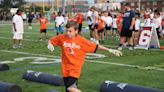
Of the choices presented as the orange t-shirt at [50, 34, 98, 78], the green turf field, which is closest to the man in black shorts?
the green turf field

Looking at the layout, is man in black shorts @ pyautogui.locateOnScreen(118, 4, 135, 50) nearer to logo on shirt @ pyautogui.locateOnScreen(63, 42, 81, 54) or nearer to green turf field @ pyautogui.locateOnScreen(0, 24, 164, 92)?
green turf field @ pyautogui.locateOnScreen(0, 24, 164, 92)

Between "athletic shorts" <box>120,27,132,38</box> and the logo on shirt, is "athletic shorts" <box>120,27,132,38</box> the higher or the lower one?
the lower one

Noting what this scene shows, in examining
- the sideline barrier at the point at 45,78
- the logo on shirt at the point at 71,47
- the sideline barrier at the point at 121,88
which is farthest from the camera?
the sideline barrier at the point at 45,78

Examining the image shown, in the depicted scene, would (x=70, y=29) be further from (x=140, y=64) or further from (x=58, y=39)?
(x=140, y=64)

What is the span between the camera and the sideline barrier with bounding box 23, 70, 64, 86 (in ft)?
29.8

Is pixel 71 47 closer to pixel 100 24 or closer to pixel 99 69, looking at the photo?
pixel 99 69

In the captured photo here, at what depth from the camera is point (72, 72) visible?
22.6 ft

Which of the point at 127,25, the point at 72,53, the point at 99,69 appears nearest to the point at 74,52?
the point at 72,53

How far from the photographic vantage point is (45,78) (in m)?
9.32

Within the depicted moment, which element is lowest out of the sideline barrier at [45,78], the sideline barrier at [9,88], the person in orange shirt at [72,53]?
the sideline barrier at [45,78]

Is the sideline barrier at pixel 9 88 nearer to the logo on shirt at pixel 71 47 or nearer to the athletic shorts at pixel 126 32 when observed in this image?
the logo on shirt at pixel 71 47

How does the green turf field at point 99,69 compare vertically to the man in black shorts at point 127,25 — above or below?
below

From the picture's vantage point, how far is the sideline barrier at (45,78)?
9.09 meters

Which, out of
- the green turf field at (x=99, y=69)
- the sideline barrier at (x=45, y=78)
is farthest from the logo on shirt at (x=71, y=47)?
the sideline barrier at (x=45, y=78)
